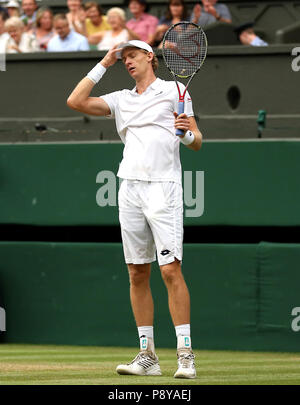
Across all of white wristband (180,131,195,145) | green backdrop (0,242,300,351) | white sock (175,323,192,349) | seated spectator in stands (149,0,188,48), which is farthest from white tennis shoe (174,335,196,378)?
seated spectator in stands (149,0,188,48)

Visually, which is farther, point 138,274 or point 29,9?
point 29,9

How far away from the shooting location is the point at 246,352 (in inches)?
348

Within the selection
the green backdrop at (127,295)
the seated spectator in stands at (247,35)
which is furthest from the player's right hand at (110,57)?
the seated spectator in stands at (247,35)

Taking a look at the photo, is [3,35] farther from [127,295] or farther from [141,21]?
[127,295]

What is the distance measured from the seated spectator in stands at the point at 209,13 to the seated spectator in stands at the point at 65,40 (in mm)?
1206

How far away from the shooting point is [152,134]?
21.7 ft

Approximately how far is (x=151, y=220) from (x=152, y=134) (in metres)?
0.54

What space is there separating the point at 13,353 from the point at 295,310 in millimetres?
2325

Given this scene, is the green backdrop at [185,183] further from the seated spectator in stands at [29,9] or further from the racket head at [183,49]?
the seated spectator in stands at [29,9]

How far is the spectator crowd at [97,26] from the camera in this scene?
11070 mm

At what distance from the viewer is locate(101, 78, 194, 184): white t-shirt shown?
6602 mm

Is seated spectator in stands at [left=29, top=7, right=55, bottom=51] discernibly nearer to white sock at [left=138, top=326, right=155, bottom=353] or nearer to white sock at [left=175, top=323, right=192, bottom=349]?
white sock at [left=138, top=326, right=155, bottom=353]

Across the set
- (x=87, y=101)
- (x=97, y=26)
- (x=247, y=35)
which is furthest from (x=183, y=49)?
(x=97, y=26)
